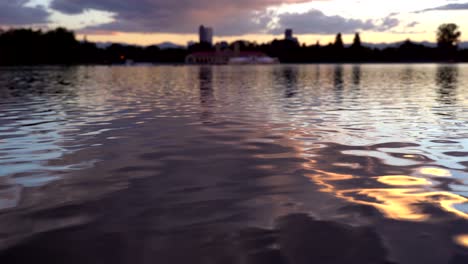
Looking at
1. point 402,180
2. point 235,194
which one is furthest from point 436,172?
point 235,194

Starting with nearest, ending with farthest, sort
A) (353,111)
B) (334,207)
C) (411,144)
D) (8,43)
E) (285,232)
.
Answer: (285,232) < (334,207) < (411,144) < (353,111) < (8,43)

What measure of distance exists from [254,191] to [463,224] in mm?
3569

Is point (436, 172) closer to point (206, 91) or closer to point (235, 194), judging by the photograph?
point (235, 194)

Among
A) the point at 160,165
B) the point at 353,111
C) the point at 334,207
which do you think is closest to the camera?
the point at 334,207

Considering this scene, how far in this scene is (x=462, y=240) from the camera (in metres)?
5.82

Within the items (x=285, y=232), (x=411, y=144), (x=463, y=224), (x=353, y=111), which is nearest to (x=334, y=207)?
(x=285, y=232)

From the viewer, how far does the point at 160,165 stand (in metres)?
10.4

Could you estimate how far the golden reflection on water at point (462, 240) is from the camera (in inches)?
224

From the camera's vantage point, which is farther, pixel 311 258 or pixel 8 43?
pixel 8 43

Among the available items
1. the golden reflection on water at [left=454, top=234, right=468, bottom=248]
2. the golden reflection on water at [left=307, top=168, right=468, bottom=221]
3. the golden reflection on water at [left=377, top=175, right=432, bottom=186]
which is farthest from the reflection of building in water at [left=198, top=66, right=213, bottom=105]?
the golden reflection on water at [left=454, top=234, right=468, bottom=248]

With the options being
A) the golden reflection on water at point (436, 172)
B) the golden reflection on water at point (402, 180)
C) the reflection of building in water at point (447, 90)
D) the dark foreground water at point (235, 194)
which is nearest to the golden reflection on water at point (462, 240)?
the dark foreground water at point (235, 194)

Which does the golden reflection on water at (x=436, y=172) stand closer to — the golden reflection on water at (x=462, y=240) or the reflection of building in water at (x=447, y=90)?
the golden reflection on water at (x=462, y=240)

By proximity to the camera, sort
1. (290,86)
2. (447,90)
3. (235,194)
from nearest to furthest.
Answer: (235,194) → (447,90) → (290,86)

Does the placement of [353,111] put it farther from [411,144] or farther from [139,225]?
[139,225]
